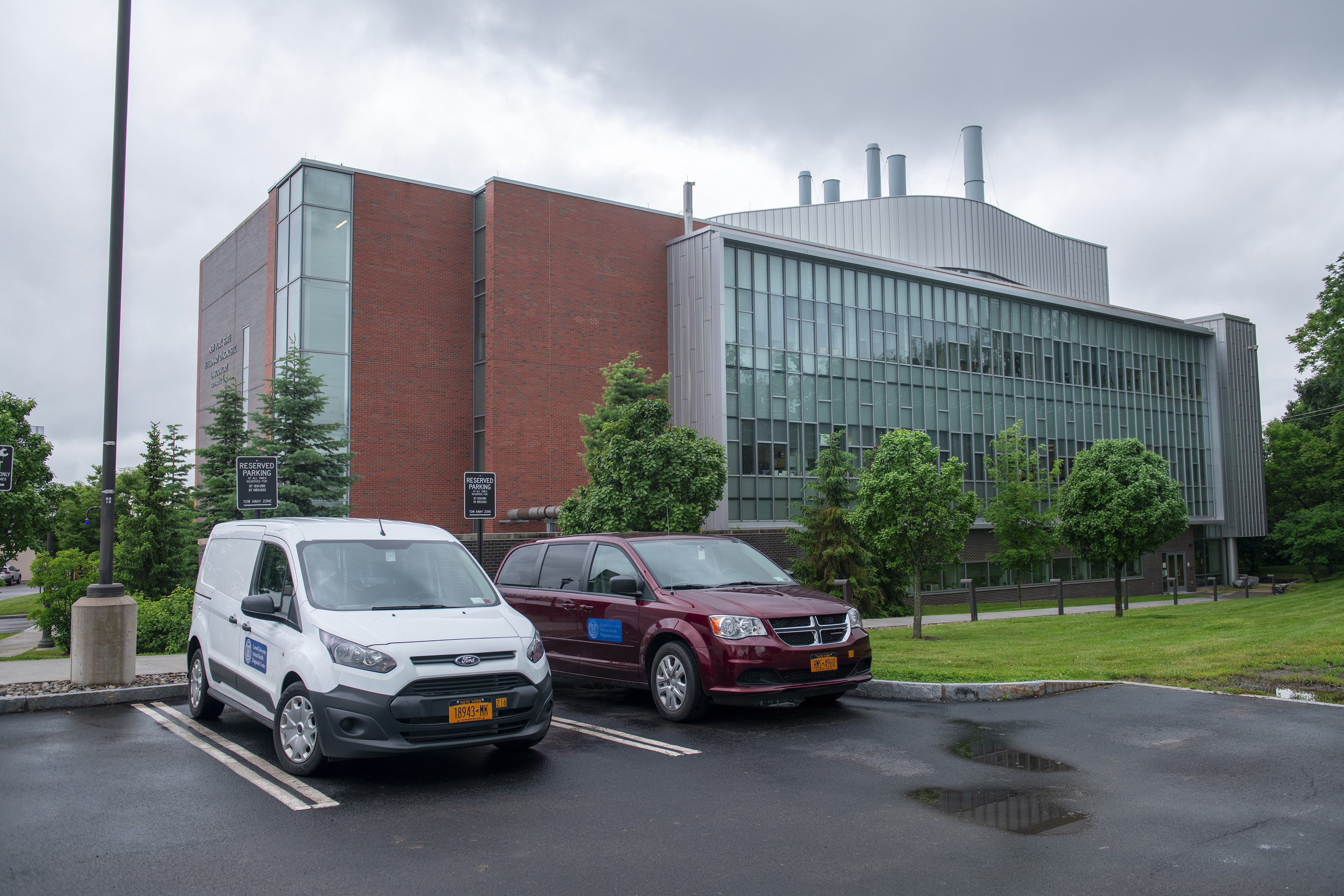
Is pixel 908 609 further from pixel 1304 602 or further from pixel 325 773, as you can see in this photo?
pixel 325 773

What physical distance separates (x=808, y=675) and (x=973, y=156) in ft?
164

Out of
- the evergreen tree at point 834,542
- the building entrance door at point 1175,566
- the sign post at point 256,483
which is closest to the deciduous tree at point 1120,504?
the evergreen tree at point 834,542

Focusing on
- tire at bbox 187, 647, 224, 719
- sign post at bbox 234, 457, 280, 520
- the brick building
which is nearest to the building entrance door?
the brick building

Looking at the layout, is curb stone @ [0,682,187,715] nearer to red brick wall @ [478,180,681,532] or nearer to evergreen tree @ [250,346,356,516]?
evergreen tree @ [250,346,356,516]

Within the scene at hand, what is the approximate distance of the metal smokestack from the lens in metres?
53.8

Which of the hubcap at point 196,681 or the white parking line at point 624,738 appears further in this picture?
the hubcap at point 196,681

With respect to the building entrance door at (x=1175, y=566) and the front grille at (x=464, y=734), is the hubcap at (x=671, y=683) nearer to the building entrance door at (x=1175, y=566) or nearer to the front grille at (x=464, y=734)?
the front grille at (x=464, y=734)

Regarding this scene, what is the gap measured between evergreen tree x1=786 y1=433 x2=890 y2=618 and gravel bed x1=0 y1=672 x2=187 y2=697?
60.9 ft

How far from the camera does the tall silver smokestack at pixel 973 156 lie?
52312 mm

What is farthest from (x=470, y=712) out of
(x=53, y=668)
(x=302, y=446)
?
(x=302, y=446)

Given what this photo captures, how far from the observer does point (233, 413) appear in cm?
2636

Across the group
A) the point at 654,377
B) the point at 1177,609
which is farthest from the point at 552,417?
the point at 1177,609

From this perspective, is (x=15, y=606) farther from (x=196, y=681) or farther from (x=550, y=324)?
(x=196, y=681)

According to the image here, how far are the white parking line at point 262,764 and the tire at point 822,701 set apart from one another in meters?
4.86
